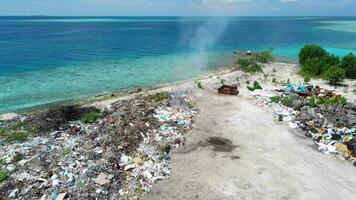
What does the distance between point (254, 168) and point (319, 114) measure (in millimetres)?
9565

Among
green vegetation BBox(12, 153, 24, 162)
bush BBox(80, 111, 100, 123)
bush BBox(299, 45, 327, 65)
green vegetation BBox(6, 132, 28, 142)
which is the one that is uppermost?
bush BBox(299, 45, 327, 65)

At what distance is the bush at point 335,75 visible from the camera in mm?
31156

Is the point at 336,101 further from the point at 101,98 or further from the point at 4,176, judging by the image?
the point at 4,176

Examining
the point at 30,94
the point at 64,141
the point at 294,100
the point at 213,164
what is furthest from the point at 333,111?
the point at 30,94

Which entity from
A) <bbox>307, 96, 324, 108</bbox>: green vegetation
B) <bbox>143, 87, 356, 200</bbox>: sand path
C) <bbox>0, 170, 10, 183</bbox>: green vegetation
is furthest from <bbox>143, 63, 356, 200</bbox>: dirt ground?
<bbox>0, 170, 10, 183</bbox>: green vegetation

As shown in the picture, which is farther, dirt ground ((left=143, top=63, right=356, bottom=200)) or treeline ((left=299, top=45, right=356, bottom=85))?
treeline ((left=299, top=45, right=356, bottom=85))

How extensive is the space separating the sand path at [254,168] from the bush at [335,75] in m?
14.1

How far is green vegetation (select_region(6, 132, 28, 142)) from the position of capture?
1823 cm

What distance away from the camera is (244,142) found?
1853 centimetres

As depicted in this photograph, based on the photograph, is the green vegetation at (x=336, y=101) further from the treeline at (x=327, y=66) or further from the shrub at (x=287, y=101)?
the treeline at (x=327, y=66)

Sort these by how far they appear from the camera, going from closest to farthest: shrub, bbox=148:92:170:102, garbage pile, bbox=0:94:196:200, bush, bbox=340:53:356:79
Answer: garbage pile, bbox=0:94:196:200
shrub, bbox=148:92:170:102
bush, bbox=340:53:356:79

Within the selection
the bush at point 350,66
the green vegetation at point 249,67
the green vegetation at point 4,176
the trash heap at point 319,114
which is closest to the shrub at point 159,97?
the trash heap at point 319,114

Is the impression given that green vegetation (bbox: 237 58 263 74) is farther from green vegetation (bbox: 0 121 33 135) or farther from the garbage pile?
green vegetation (bbox: 0 121 33 135)

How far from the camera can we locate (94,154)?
16156 millimetres
